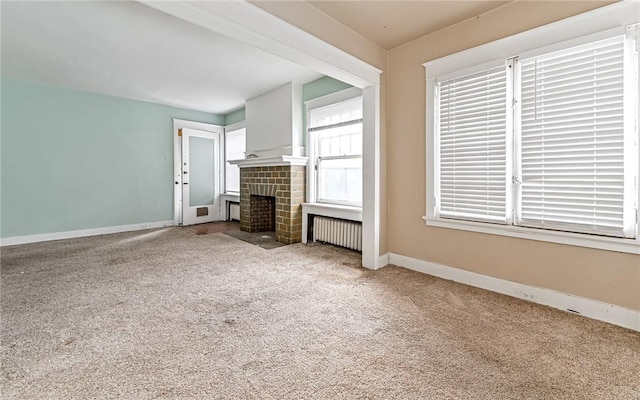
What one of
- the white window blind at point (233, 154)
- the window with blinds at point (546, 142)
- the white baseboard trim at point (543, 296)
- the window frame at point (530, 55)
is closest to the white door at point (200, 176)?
the white window blind at point (233, 154)

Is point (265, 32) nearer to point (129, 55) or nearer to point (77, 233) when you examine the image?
point (129, 55)

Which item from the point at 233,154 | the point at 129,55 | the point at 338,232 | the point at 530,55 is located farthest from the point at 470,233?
the point at 233,154

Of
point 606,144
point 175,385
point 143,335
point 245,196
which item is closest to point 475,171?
point 606,144

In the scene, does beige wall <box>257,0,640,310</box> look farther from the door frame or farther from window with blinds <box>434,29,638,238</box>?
the door frame

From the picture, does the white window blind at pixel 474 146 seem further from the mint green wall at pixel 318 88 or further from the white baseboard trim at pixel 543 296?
the mint green wall at pixel 318 88

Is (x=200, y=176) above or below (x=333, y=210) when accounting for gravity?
above

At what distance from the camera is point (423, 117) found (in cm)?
293

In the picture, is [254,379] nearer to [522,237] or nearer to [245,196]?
[522,237]

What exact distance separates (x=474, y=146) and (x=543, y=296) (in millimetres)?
1395

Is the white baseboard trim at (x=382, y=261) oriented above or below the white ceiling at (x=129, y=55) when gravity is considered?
below

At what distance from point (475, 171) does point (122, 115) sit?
6.01 m

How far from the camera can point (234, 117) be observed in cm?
638

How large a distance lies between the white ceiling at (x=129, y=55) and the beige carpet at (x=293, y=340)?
8.49 ft

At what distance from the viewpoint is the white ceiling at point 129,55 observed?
2.65 meters
